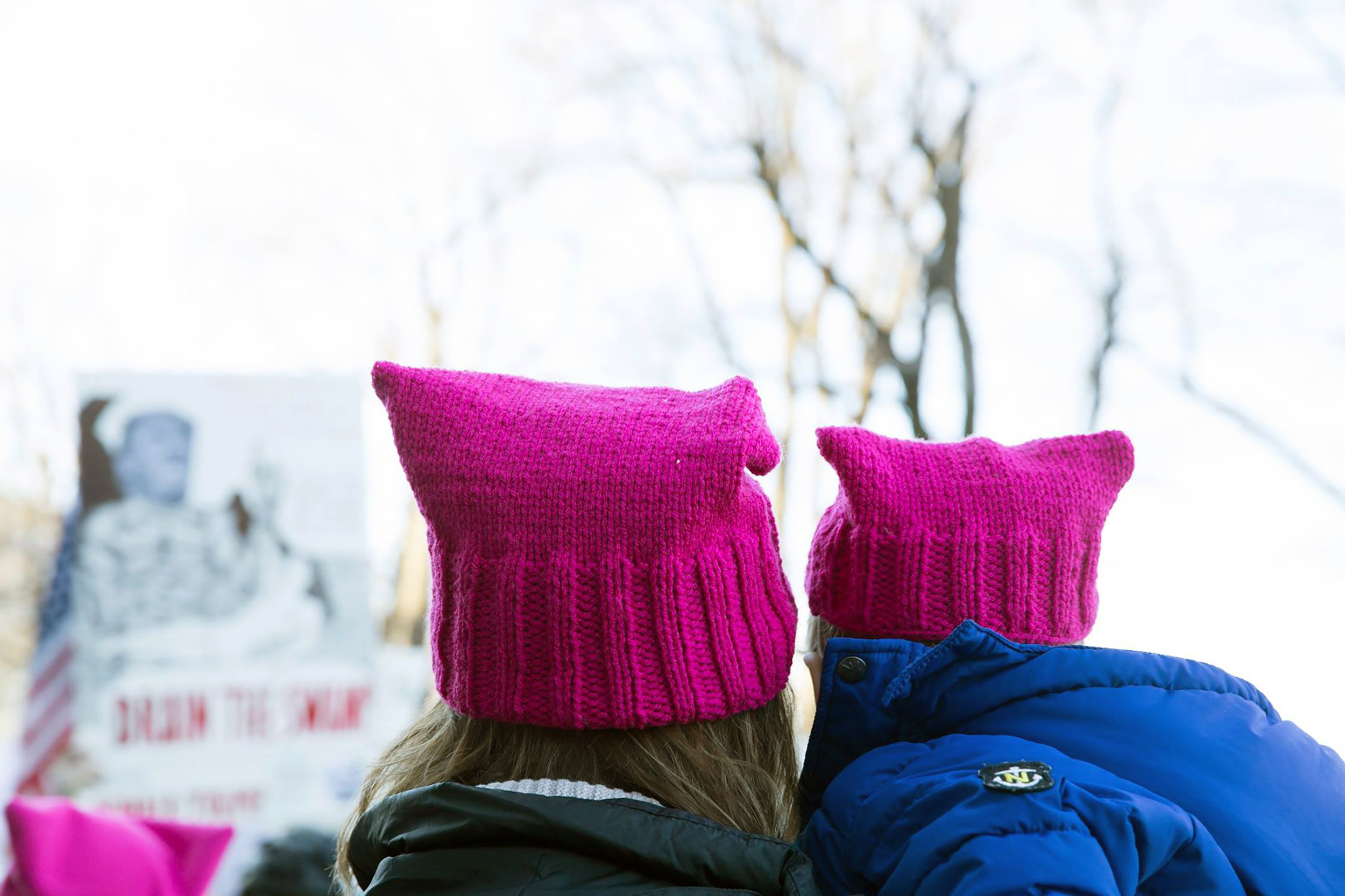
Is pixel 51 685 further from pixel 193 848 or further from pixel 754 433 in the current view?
pixel 754 433

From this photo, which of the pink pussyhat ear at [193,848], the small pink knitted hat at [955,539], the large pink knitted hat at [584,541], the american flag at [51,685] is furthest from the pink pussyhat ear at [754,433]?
the american flag at [51,685]

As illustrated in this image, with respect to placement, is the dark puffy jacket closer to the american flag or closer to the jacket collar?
the jacket collar

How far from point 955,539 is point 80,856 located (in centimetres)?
85

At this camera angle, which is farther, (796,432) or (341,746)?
(796,432)

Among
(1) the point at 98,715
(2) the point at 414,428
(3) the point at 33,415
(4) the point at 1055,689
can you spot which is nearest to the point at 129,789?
(1) the point at 98,715

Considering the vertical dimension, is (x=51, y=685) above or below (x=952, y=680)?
below

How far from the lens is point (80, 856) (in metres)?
0.98

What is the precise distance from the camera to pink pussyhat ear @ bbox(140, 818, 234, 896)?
1042 millimetres

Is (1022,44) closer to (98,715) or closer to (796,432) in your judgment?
(796,432)

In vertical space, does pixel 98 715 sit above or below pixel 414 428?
below

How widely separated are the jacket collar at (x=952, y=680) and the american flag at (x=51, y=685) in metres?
2.18

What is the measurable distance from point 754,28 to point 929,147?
619 mm

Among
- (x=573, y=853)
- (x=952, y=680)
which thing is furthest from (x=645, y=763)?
(x=952, y=680)

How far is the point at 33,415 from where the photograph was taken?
269 centimetres
